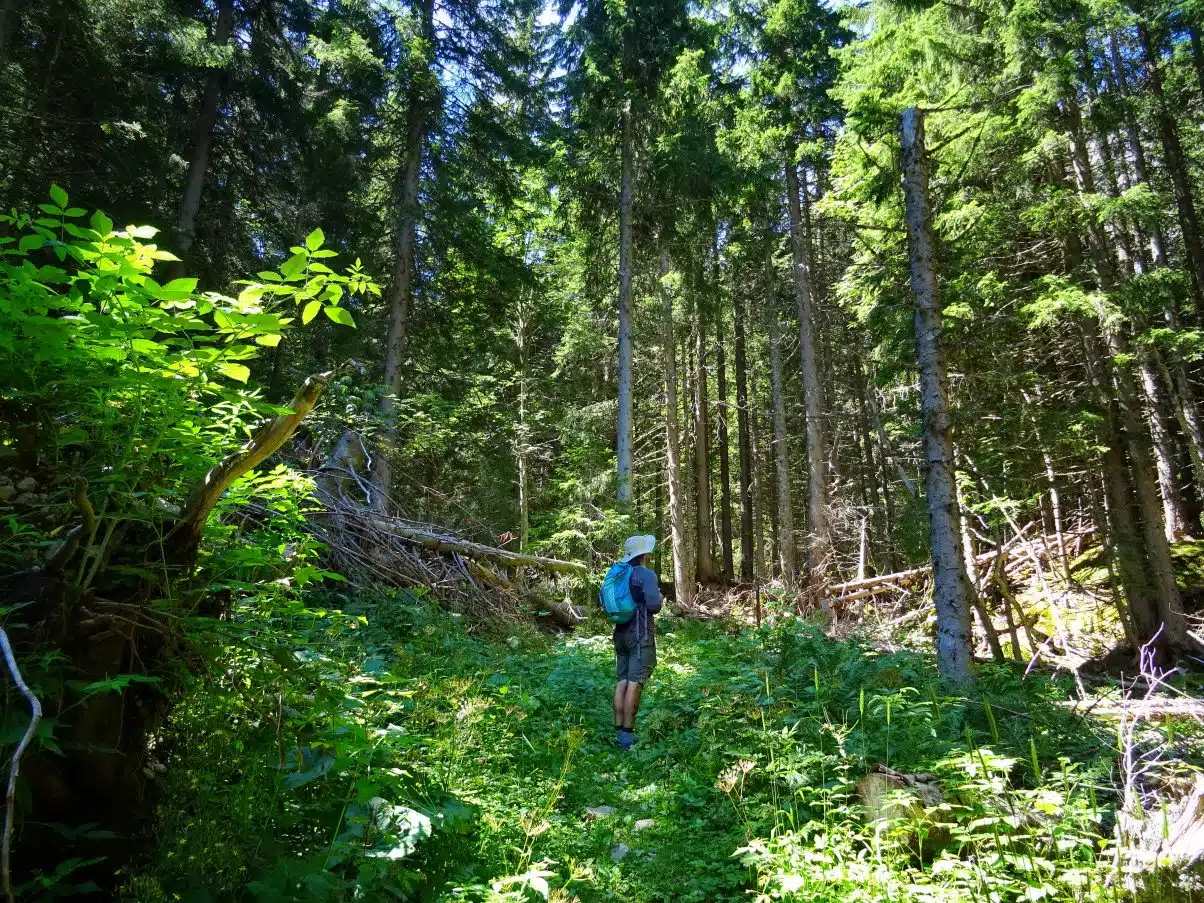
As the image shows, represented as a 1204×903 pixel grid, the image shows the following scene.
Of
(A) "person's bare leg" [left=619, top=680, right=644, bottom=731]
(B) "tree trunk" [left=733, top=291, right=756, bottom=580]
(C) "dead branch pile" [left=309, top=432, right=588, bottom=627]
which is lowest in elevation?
(A) "person's bare leg" [left=619, top=680, right=644, bottom=731]

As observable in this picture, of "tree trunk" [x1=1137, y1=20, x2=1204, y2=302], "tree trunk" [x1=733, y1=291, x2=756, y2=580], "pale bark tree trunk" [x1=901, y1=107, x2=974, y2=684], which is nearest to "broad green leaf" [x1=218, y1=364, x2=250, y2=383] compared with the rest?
"pale bark tree trunk" [x1=901, y1=107, x2=974, y2=684]

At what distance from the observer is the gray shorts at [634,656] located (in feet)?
17.3

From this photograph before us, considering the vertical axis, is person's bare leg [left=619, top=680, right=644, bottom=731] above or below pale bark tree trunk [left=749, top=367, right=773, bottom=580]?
below

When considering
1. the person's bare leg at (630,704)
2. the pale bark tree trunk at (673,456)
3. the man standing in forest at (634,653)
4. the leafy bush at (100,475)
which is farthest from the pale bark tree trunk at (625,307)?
the leafy bush at (100,475)

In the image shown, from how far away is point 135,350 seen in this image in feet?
6.47

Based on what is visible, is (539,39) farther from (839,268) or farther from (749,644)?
(749,644)

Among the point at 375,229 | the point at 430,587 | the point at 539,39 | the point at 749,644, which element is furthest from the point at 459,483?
the point at 539,39

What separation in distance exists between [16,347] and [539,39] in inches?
707

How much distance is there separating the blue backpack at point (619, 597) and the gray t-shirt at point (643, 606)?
47 millimetres

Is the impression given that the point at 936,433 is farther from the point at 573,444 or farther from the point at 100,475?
the point at 573,444

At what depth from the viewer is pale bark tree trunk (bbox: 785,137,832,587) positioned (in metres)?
12.6

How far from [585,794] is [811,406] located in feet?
35.5

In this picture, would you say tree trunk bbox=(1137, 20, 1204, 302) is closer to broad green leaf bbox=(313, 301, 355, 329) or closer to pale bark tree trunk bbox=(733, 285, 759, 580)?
pale bark tree trunk bbox=(733, 285, 759, 580)

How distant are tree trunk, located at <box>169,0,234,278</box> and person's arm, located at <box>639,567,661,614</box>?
10.0m
